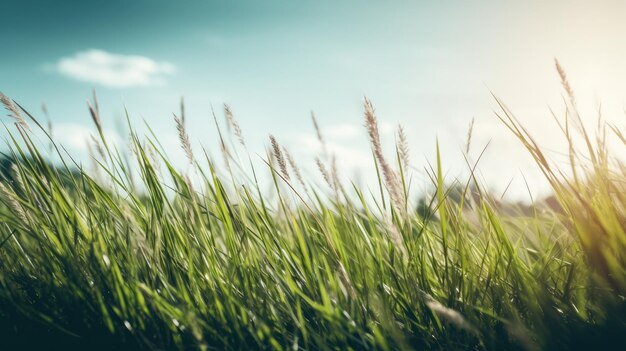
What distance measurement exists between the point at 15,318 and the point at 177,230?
0.48m

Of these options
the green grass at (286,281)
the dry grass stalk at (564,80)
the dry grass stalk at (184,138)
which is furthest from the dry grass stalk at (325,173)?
the dry grass stalk at (564,80)

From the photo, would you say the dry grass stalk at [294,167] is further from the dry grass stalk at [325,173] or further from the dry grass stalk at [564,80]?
the dry grass stalk at [564,80]

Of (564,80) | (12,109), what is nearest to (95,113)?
(12,109)

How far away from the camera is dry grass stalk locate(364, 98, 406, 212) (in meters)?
1.02

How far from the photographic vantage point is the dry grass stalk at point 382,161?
1020 millimetres

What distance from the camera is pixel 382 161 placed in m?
1.02

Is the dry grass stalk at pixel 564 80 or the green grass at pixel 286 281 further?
the dry grass stalk at pixel 564 80

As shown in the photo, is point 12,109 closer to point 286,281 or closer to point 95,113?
point 95,113

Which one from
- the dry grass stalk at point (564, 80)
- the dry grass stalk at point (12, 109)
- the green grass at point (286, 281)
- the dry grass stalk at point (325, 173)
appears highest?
the dry grass stalk at point (12, 109)

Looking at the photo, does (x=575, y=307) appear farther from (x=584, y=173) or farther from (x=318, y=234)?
(x=318, y=234)

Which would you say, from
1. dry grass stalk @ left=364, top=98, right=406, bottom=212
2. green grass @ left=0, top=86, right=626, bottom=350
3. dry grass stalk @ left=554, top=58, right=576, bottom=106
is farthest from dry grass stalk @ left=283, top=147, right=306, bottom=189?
dry grass stalk @ left=554, top=58, right=576, bottom=106

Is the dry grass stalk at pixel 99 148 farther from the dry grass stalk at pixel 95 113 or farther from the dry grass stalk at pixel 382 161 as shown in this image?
the dry grass stalk at pixel 382 161

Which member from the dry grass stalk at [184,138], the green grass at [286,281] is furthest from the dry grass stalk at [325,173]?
the dry grass stalk at [184,138]

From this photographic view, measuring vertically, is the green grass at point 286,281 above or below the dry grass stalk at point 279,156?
below
